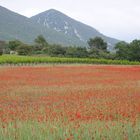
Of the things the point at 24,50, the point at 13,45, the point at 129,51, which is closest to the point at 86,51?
the point at 129,51

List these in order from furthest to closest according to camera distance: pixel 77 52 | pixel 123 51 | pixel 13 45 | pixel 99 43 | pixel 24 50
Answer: pixel 99 43
pixel 13 45
pixel 24 50
pixel 77 52
pixel 123 51

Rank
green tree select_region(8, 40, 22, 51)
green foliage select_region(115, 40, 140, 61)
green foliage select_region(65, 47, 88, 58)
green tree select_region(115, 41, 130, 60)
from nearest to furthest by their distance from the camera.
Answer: green foliage select_region(115, 40, 140, 61), green tree select_region(115, 41, 130, 60), green foliage select_region(65, 47, 88, 58), green tree select_region(8, 40, 22, 51)

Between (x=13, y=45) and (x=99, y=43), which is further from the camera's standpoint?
(x=99, y=43)

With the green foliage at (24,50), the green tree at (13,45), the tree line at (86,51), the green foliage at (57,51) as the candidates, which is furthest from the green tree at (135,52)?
the green tree at (13,45)

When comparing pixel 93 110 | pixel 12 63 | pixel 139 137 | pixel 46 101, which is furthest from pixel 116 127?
pixel 12 63

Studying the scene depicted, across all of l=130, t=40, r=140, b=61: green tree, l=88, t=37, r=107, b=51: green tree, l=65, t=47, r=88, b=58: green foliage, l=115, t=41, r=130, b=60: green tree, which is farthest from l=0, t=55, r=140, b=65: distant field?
l=88, t=37, r=107, b=51: green tree

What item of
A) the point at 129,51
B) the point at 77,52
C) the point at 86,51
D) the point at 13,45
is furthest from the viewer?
the point at 13,45

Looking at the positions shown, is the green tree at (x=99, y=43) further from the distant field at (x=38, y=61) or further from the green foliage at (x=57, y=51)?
the distant field at (x=38, y=61)

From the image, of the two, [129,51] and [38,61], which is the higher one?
[129,51]

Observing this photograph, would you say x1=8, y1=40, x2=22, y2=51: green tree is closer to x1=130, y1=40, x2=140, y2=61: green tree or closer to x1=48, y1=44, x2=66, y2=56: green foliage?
x1=48, y1=44, x2=66, y2=56: green foliage

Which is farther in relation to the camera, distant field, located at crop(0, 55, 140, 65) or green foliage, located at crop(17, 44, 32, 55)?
green foliage, located at crop(17, 44, 32, 55)

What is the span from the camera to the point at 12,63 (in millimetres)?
58344

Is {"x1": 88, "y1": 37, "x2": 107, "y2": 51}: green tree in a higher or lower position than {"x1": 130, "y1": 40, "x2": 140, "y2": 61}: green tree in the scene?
higher

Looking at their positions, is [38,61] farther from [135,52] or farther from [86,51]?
[135,52]
